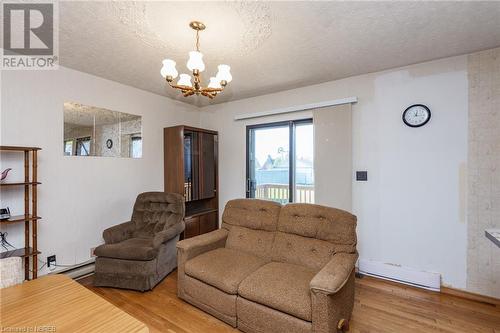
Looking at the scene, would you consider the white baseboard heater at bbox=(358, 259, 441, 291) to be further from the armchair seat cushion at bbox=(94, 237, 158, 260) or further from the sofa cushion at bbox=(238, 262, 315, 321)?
the armchair seat cushion at bbox=(94, 237, 158, 260)

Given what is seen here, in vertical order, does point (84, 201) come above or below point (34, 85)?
below

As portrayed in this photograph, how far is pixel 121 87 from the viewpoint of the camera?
3332 mm

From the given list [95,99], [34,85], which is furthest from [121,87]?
[34,85]

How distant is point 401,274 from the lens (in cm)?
276

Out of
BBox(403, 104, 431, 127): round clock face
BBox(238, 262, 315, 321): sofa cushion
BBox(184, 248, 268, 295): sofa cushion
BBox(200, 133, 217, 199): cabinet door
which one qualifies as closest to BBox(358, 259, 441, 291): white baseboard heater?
BBox(238, 262, 315, 321): sofa cushion

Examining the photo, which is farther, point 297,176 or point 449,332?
point 297,176

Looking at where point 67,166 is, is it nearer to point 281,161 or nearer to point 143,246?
point 143,246

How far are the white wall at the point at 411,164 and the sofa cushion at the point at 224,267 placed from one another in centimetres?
163

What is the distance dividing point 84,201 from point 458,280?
14.6ft

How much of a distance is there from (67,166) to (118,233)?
1009mm

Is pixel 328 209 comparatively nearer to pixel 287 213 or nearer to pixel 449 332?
pixel 287 213

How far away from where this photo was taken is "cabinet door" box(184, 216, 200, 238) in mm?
3667

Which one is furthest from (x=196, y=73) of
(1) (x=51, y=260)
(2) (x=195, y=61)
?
(1) (x=51, y=260)
